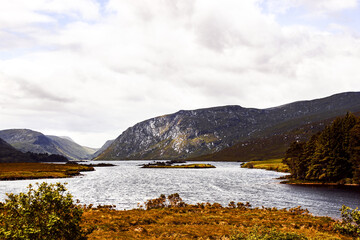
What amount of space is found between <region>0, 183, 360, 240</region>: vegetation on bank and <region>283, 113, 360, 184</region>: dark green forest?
5261cm

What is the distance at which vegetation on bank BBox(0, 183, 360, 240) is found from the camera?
45.1 ft

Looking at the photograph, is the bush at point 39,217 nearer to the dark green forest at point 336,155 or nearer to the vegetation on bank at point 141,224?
the vegetation on bank at point 141,224

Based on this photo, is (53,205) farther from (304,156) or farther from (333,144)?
(304,156)

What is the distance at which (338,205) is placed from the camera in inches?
2072

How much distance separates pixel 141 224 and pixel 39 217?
63.3 ft

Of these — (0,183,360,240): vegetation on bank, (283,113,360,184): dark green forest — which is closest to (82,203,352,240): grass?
(0,183,360,240): vegetation on bank

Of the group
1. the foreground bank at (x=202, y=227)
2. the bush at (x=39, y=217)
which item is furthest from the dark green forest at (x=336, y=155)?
the bush at (x=39, y=217)

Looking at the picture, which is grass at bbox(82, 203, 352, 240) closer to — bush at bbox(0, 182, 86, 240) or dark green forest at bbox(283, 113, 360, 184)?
bush at bbox(0, 182, 86, 240)

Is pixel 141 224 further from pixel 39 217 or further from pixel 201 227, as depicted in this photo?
pixel 39 217

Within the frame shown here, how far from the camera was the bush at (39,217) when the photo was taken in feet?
43.6

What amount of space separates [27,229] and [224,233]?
1990 cm

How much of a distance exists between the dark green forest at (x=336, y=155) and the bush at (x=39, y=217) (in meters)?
87.3

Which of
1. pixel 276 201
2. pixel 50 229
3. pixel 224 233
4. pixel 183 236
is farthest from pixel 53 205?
pixel 276 201

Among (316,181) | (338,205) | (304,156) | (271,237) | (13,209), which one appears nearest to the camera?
(13,209)
